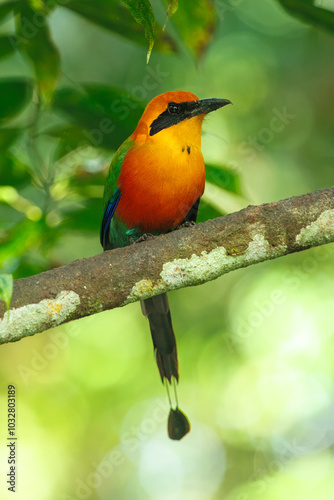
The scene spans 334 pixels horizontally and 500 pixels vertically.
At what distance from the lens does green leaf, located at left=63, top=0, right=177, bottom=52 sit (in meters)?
1.99

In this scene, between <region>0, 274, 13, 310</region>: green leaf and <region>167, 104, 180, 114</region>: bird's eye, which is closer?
<region>0, 274, 13, 310</region>: green leaf

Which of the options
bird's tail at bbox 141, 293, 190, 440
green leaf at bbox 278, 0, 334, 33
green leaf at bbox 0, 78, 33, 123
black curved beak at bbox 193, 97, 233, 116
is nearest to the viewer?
green leaf at bbox 278, 0, 334, 33

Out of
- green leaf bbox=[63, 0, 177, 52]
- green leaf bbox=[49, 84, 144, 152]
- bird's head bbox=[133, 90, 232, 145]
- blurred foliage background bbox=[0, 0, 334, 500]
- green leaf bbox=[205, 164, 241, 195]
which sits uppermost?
green leaf bbox=[63, 0, 177, 52]

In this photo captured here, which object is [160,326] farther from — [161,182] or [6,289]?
[6,289]

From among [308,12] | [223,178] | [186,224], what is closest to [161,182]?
[186,224]

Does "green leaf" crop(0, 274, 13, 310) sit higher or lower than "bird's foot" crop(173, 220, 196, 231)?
higher

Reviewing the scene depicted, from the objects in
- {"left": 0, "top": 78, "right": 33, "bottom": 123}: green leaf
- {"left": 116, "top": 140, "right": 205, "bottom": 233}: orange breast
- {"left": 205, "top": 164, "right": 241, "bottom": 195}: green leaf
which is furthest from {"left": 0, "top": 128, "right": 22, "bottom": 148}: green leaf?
{"left": 116, "top": 140, "right": 205, "bottom": 233}: orange breast

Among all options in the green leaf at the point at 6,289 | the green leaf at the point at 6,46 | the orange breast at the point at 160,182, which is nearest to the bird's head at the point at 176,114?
the orange breast at the point at 160,182

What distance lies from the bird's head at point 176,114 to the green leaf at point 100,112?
2.96 ft

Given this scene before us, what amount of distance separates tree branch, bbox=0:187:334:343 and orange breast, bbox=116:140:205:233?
0.78m

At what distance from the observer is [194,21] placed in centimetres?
185

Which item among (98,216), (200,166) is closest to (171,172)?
(200,166)

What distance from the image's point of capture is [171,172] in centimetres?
301

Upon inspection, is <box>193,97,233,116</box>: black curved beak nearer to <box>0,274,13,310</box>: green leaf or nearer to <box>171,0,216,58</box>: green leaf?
<box>171,0,216,58</box>: green leaf
